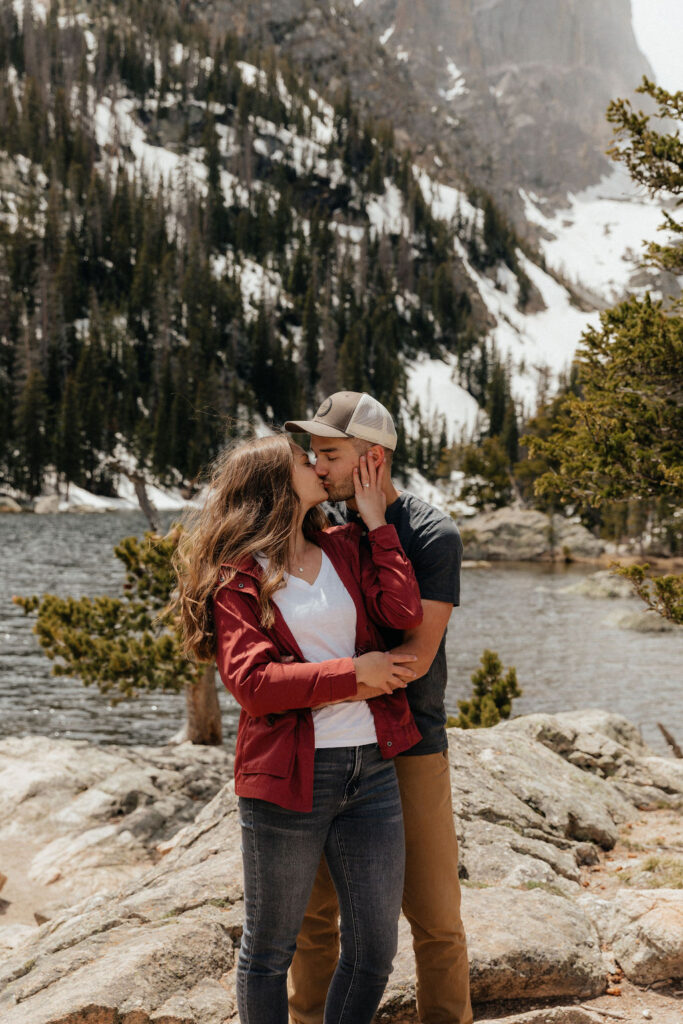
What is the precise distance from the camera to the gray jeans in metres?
2.65

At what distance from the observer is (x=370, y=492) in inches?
117

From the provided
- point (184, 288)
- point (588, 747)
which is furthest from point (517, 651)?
point (184, 288)

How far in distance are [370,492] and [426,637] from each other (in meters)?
0.56

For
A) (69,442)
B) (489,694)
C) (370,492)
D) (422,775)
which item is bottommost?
(489,694)

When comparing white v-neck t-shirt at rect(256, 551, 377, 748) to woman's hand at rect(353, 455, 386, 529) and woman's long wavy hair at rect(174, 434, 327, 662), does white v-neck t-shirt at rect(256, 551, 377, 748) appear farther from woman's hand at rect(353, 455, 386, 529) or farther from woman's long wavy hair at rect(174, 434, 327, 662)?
woman's hand at rect(353, 455, 386, 529)

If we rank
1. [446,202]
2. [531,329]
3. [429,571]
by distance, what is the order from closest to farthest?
[429,571], [531,329], [446,202]

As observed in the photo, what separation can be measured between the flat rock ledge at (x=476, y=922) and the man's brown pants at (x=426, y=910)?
0.71 m

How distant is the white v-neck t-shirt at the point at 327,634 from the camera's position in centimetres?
272

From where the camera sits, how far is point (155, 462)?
86625mm

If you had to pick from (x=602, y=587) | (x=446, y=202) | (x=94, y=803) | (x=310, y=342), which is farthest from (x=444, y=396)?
(x=94, y=803)

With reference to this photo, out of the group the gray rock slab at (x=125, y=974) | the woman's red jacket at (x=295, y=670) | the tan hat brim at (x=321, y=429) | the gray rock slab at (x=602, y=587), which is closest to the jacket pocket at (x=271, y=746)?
the woman's red jacket at (x=295, y=670)

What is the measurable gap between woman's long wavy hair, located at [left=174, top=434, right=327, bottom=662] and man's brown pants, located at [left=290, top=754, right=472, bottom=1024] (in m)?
0.91

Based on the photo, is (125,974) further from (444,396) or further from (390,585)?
(444,396)

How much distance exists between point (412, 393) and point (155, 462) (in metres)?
44.8
